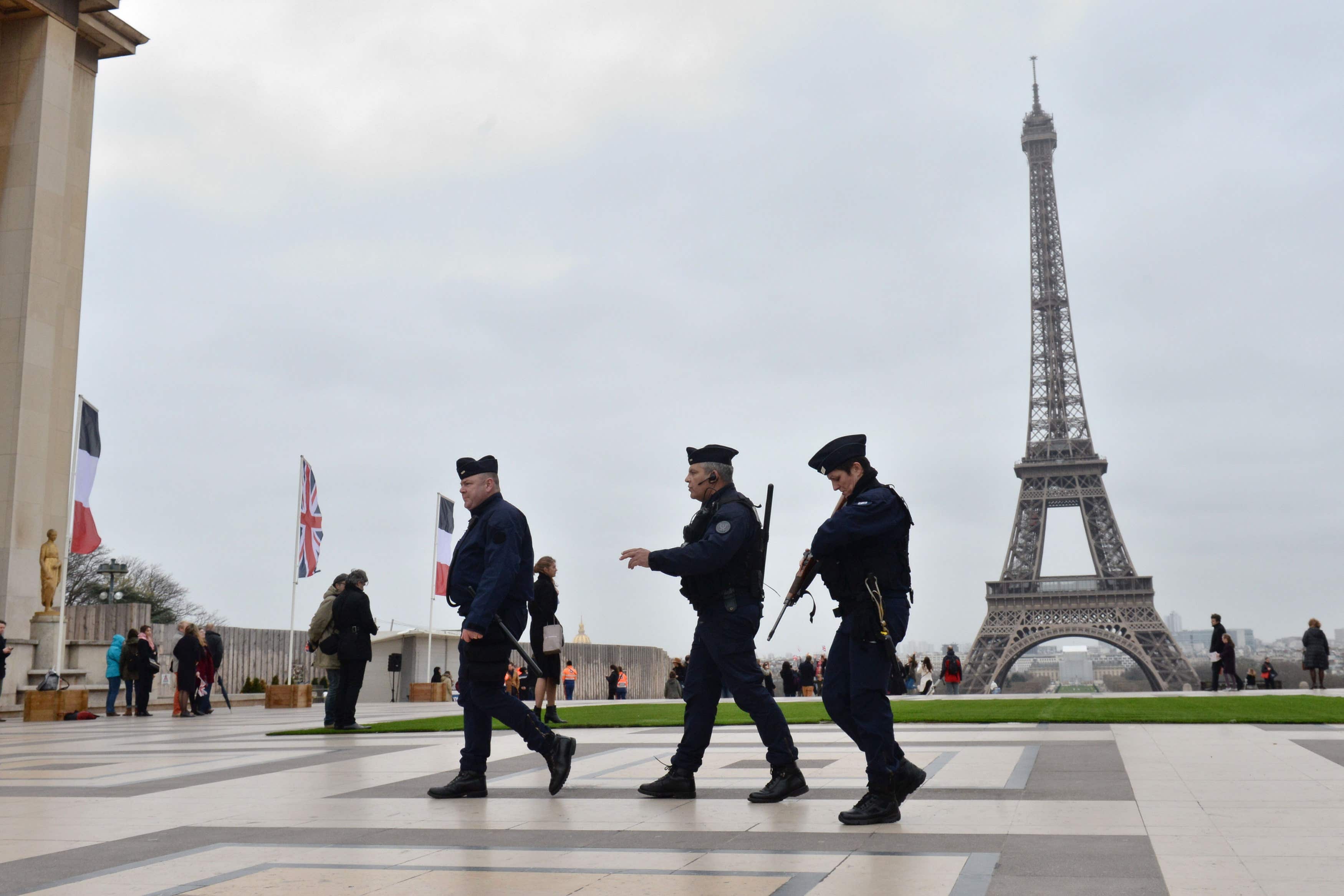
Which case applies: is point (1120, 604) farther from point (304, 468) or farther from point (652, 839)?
point (652, 839)

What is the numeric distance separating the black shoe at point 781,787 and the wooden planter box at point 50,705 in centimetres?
1610

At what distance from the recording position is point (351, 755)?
929 cm

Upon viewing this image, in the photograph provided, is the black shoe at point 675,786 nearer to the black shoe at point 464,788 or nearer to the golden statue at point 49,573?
the black shoe at point 464,788

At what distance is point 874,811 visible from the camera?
487cm

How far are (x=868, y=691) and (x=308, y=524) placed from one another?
821 inches

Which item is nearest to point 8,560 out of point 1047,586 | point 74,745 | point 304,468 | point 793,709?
point 304,468

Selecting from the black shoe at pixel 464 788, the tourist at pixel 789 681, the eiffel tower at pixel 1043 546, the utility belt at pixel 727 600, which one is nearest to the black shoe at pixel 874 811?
the utility belt at pixel 727 600

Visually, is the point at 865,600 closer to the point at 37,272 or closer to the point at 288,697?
the point at 288,697

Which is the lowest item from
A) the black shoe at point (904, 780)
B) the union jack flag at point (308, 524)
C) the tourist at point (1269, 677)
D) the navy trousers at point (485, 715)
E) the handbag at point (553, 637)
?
the tourist at point (1269, 677)

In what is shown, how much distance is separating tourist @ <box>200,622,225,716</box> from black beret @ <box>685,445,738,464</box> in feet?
48.9

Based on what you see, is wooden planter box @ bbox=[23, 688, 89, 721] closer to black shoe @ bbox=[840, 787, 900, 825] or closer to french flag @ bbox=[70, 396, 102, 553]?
french flag @ bbox=[70, 396, 102, 553]

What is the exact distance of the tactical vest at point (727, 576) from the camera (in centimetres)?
592

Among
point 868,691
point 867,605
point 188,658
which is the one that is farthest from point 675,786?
point 188,658

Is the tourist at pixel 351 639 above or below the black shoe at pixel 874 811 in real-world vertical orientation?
above
